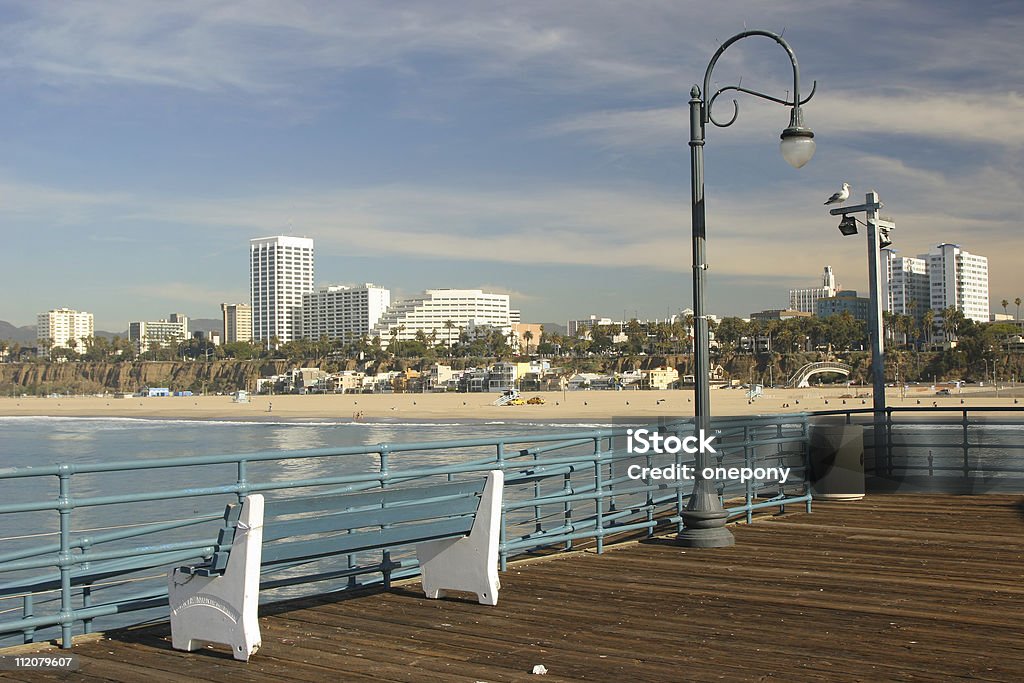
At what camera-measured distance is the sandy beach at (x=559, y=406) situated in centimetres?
8644

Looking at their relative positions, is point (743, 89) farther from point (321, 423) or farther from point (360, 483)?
point (321, 423)

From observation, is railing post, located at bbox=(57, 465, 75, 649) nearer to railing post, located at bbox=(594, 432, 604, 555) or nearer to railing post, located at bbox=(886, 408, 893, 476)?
railing post, located at bbox=(594, 432, 604, 555)

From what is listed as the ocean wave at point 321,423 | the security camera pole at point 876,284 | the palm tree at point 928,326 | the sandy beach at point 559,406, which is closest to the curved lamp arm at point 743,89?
the security camera pole at point 876,284

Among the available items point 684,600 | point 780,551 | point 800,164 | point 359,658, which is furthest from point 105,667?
point 800,164

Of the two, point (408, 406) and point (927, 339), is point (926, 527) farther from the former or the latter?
point (927, 339)

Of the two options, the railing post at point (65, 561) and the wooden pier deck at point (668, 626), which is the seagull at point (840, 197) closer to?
the wooden pier deck at point (668, 626)

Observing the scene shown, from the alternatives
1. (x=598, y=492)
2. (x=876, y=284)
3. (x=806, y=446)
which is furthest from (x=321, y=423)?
(x=598, y=492)

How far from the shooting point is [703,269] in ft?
31.4

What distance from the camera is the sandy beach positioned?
86.4 meters

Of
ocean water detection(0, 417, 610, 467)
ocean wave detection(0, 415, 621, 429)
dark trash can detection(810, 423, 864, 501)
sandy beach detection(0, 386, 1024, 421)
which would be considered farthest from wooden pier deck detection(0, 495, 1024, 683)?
sandy beach detection(0, 386, 1024, 421)

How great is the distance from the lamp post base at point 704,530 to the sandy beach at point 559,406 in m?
68.3

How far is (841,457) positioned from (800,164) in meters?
4.43

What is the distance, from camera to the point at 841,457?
496 inches

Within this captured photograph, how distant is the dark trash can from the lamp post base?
3.58 meters
